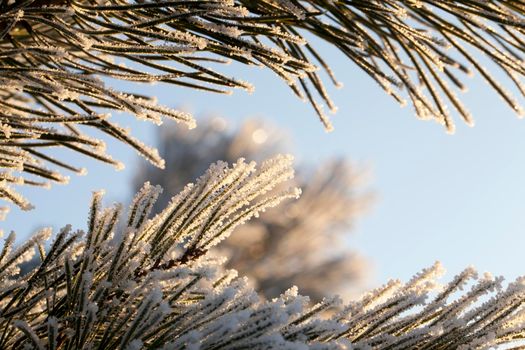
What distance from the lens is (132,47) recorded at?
33.5 inches

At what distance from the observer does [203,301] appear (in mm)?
723

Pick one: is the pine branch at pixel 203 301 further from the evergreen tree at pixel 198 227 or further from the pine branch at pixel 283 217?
the pine branch at pixel 283 217

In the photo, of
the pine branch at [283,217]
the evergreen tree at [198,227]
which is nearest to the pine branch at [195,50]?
the evergreen tree at [198,227]

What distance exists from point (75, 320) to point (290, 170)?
1.02ft

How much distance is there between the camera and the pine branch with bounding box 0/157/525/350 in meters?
0.70

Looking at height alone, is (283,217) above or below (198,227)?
above

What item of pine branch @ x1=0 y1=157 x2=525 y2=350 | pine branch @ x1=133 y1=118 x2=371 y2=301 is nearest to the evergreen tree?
pine branch @ x1=0 y1=157 x2=525 y2=350

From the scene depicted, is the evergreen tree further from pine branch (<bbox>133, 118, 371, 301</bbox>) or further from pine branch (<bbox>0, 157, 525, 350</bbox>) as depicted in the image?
pine branch (<bbox>133, 118, 371, 301</bbox>)

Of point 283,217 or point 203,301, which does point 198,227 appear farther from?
point 283,217

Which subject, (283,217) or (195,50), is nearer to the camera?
(195,50)

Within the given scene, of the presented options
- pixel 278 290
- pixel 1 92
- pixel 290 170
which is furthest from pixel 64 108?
pixel 278 290

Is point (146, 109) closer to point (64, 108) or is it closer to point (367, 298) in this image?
point (64, 108)

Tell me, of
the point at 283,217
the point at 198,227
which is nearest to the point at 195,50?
the point at 198,227

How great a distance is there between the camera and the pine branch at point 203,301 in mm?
696
